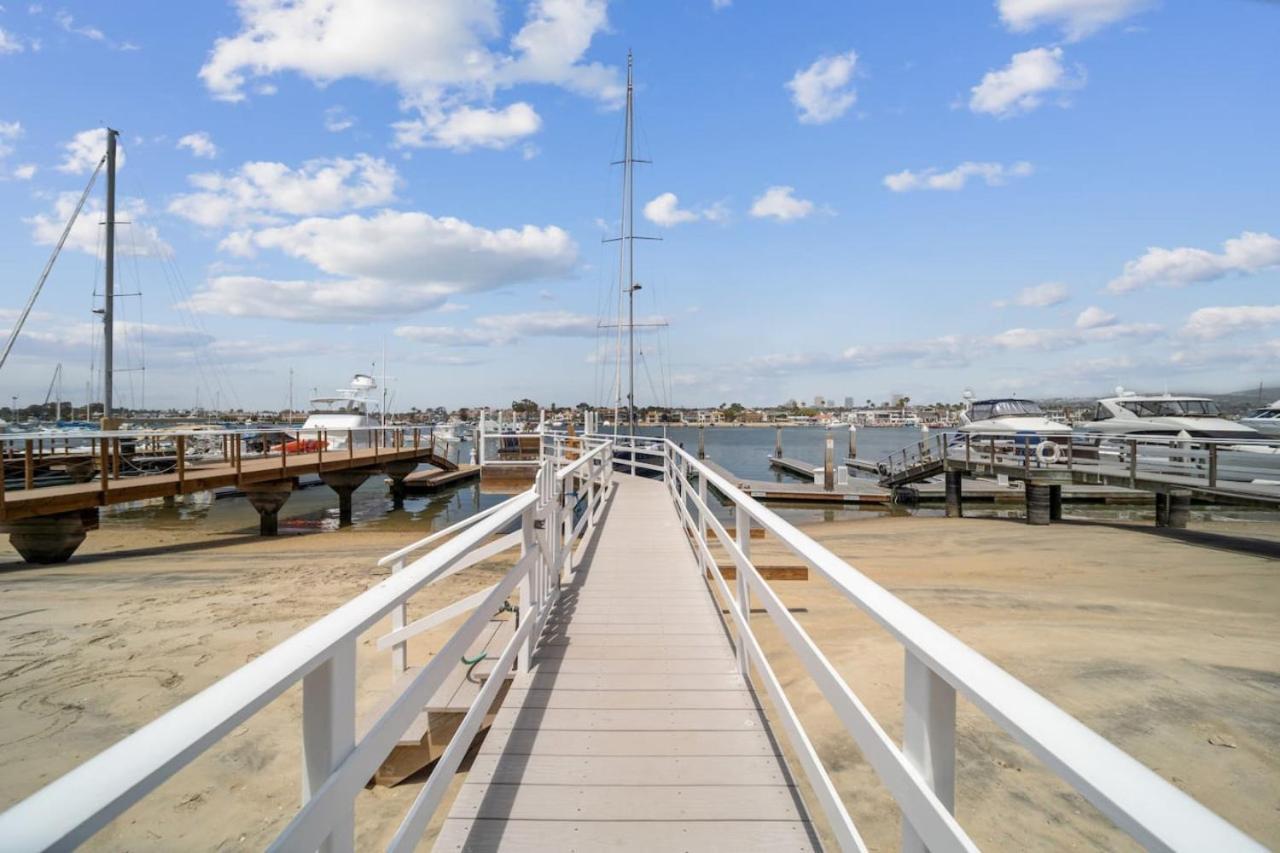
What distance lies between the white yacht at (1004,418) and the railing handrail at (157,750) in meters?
22.0

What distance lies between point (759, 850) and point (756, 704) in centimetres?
129

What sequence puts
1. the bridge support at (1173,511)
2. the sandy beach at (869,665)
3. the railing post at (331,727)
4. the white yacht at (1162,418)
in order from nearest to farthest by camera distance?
the railing post at (331,727)
the sandy beach at (869,665)
the bridge support at (1173,511)
the white yacht at (1162,418)

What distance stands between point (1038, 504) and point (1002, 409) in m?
8.52

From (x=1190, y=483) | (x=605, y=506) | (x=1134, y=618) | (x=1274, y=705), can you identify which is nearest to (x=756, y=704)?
(x=1274, y=705)

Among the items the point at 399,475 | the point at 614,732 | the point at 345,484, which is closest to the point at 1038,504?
the point at 614,732

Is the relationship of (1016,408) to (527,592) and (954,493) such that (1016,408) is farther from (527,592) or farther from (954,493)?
(527,592)

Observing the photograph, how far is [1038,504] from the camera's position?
1589 cm

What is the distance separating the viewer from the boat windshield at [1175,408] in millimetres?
18328

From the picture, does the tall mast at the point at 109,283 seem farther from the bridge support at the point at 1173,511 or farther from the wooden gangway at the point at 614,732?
the bridge support at the point at 1173,511

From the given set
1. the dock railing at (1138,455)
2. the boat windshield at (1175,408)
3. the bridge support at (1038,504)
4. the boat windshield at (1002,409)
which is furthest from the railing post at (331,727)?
the boat windshield at (1002,409)

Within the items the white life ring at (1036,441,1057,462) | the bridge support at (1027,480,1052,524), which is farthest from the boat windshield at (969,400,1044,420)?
the bridge support at (1027,480,1052,524)

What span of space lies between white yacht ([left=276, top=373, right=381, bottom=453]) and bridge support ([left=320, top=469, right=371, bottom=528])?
331cm

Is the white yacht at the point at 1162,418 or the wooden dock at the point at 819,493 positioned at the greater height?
the white yacht at the point at 1162,418

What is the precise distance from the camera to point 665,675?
4203mm
